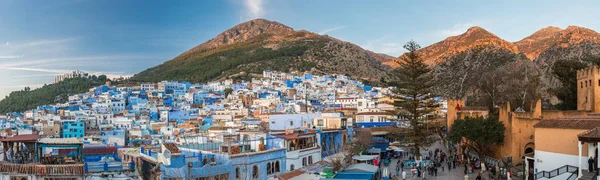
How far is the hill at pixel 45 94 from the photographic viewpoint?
88.4 meters

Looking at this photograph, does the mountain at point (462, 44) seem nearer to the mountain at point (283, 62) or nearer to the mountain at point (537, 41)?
the mountain at point (537, 41)

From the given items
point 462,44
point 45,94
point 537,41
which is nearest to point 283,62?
point 462,44

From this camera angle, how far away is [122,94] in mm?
79188

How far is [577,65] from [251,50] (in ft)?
341

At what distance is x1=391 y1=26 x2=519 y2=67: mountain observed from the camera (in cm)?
7150

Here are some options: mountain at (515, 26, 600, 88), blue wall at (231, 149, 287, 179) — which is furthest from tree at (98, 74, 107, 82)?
blue wall at (231, 149, 287, 179)

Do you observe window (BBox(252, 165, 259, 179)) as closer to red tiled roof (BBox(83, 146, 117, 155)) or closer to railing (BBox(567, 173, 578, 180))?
railing (BBox(567, 173, 578, 180))

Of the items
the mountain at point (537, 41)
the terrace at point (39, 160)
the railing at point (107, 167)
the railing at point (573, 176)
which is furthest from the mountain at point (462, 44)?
the terrace at point (39, 160)

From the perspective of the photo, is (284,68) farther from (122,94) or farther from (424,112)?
(424,112)

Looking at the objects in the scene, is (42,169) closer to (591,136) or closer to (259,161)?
A: (259,161)

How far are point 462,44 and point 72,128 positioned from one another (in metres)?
58.2

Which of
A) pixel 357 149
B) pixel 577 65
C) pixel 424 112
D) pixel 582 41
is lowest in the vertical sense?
pixel 357 149

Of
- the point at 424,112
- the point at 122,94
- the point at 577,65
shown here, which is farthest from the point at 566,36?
the point at 122,94

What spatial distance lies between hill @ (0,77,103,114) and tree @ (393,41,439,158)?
7826 cm
